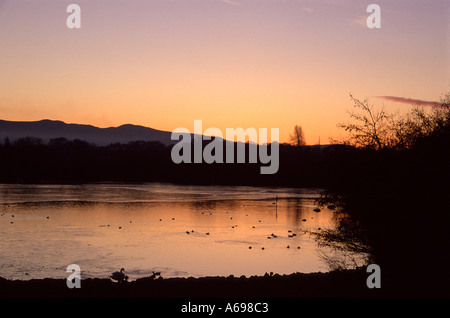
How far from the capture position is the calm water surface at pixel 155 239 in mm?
27156

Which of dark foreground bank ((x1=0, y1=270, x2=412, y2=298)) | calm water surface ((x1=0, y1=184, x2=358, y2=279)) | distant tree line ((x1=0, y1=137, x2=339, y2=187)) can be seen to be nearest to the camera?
dark foreground bank ((x1=0, y1=270, x2=412, y2=298))

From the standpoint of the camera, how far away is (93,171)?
5659 inches

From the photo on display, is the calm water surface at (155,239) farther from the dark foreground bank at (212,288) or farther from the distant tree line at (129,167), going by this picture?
the distant tree line at (129,167)

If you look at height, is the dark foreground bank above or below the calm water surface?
above

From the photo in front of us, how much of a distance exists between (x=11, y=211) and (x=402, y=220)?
43.3 m

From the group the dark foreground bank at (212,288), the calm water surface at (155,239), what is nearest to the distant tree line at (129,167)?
the calm water surface at (155,239)

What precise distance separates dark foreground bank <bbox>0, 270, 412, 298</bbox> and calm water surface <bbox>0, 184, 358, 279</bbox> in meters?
3.91

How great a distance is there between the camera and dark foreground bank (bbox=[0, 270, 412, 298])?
17375mm

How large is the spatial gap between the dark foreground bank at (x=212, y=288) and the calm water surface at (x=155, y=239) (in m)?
3.91

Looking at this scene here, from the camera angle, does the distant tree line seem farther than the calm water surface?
Yes

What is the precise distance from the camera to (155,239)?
36.6 metres

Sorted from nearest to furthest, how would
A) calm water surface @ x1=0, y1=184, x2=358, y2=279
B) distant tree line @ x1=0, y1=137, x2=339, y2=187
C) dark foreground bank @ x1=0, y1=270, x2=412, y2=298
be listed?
dark foreground bank @ x1=0, y1=270, x2=412, y2=298 < calm water surface @ x1=0, y1=184, x2=358, y2=279 < distant tree line @ x1=0, y1=137, x2=339, y2=187

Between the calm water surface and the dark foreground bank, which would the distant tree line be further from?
the dark foreground bank

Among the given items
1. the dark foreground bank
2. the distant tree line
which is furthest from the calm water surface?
the distant tree line
